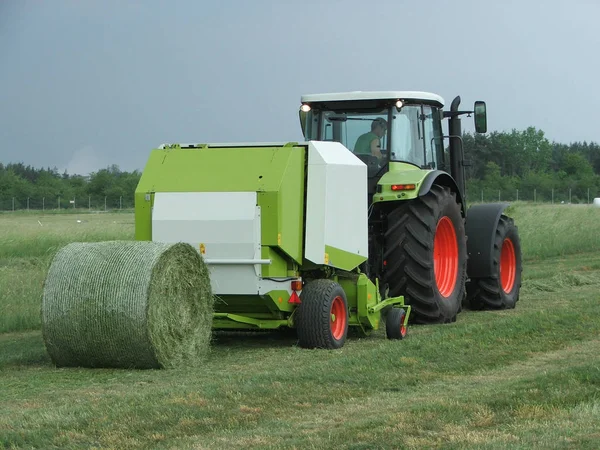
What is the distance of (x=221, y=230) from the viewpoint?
8977 millimetres

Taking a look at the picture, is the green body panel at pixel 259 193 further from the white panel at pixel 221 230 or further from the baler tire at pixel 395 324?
the baler tire at pixel 395 324

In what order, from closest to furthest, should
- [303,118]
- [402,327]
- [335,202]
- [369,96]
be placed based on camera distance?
[335,202] < [402,327] < [369,96] < [303,118]

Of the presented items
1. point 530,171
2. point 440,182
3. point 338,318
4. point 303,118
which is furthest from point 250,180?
point 530,171

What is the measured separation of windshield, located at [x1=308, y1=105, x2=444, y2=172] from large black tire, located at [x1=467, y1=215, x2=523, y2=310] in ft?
5.39

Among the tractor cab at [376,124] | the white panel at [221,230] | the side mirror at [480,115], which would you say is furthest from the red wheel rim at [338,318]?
the side mirror at [480,115]

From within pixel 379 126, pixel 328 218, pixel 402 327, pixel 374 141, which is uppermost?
pixel 379 126

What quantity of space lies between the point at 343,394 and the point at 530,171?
215 feet

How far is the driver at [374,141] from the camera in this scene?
1103 centimetres

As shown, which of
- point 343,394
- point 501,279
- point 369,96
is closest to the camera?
point 343,394

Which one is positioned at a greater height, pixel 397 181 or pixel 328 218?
pixel 397 181

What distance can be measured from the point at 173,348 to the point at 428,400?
94.8 inches

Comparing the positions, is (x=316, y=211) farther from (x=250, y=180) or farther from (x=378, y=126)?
(x=378, y=126)

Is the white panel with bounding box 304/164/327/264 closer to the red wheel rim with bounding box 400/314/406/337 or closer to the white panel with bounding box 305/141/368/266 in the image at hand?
the white panel with bounding box 305/141/368/266

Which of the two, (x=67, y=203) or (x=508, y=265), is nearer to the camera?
(x=508, y=265)
